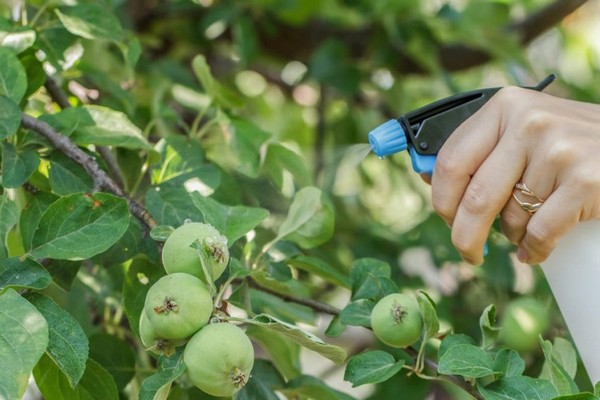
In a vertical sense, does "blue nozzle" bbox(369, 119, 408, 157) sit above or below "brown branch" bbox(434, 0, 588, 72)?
above

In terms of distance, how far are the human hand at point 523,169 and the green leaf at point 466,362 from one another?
105mm

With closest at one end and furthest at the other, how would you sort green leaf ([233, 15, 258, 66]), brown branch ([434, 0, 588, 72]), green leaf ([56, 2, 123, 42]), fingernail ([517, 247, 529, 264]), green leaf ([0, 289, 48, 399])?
green leaf ([0, 289, 48, 399]) < fingernail ([517, 247, 529, 264]) < green leaf ([56, 2, 123, 42]) < green leaf ([233, 15, 258, 66]) < brown branch ([434, 0, 588, 72])

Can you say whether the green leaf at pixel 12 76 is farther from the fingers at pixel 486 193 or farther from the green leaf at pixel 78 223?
the fingers at pixel 486 193

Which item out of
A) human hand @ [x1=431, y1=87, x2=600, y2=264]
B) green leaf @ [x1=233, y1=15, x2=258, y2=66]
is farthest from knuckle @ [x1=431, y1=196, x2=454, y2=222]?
green leaf @ [x1=233, y1=15, x2=258, y2=66]

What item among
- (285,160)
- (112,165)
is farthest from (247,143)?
(112,165)

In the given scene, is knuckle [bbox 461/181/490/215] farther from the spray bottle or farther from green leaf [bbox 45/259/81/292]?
green leaf [bbox 45/259/81/292]

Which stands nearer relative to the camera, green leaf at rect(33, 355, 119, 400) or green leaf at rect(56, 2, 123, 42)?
green leaf at rect(33, 355, 119, 400)

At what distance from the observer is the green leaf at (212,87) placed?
2.83 feet

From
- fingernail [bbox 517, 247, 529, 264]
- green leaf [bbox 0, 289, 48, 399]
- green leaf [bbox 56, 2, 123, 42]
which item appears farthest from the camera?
green leaf [bbox 56, 2, 123, 42]

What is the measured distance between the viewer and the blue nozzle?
2.13 ft

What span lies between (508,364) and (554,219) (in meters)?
0.11

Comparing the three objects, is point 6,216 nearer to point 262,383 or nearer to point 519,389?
point 262,383

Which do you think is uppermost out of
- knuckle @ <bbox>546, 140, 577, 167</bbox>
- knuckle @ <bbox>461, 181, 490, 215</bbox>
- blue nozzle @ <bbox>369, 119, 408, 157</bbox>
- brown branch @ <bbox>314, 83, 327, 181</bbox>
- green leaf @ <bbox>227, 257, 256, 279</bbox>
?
knuckle @ <bbox>546, 140, 577, 167</bbox>

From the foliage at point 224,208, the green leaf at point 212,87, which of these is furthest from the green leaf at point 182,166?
the green leaf at point 212,87
